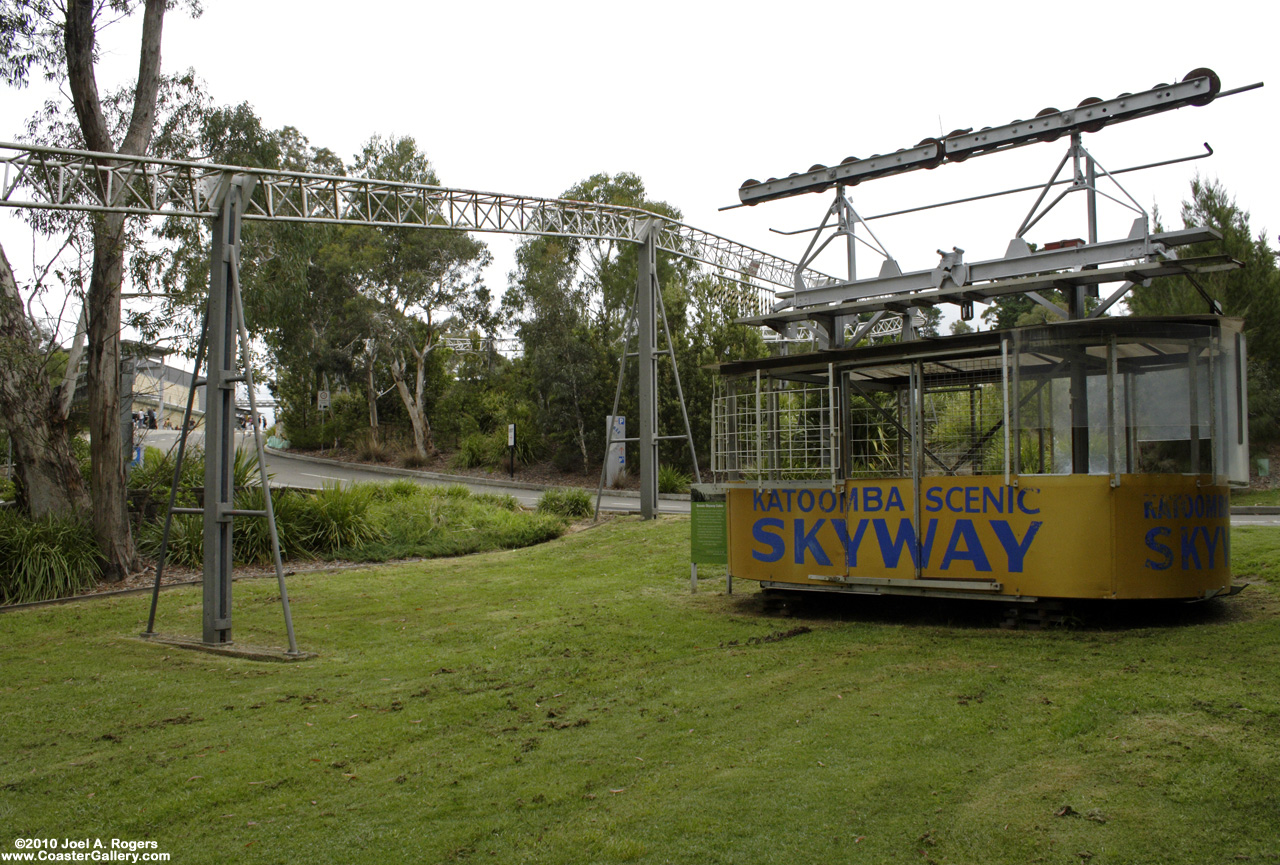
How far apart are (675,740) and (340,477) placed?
32245 millimetres

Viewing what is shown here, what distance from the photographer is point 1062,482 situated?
28.4 feet

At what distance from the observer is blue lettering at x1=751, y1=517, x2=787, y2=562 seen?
1043 cm

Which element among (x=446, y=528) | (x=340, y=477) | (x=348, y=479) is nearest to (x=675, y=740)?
(x=446, y=528)

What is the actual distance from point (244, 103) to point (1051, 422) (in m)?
21.3

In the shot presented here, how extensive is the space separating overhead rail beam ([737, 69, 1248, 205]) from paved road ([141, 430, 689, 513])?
1251 centimetres

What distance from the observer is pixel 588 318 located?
130ft

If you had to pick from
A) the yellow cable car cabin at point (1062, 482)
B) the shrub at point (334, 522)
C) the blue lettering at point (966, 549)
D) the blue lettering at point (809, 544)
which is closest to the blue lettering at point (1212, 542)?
the yellow cable car cabin at point (1062, 482)

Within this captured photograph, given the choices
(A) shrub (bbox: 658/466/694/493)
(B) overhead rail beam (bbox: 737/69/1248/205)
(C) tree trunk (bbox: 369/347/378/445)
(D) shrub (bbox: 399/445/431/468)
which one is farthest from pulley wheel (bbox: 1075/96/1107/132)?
(C) tree trunk (bbox: 369/347/378/445)

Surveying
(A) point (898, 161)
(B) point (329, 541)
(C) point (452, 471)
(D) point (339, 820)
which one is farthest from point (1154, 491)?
(C) point (452, 471)

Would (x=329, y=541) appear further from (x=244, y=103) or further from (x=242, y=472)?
(x=244, y=103)

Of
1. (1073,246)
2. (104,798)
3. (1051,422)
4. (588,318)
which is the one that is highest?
(588,318)

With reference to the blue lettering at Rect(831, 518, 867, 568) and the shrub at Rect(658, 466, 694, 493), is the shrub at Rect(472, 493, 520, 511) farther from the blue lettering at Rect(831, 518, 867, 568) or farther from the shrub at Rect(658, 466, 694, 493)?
the blue lettering at Rect(831, 518, 867, 568)

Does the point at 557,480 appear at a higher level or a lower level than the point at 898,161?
lower

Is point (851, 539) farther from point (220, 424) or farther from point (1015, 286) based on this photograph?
point (220, 424)
